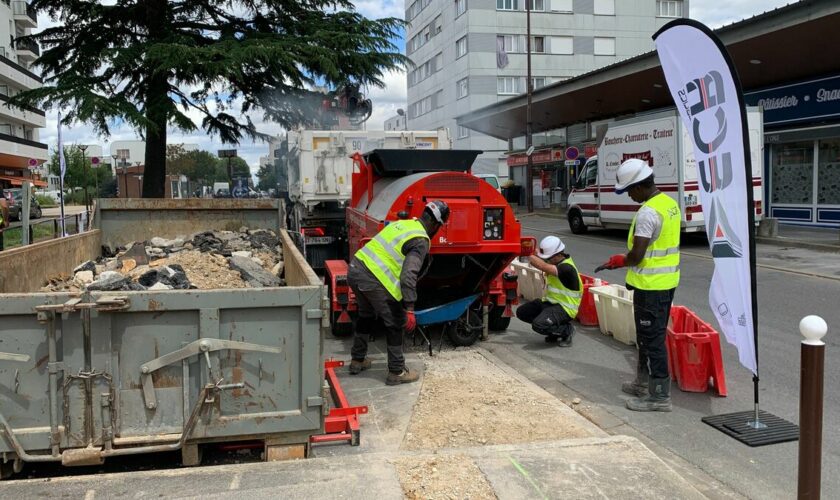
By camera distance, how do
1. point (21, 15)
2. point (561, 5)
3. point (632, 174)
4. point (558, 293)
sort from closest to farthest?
1. point (632, 174)
2. point (558, 293)
3. point (561, 5)
4. point (21, 15)

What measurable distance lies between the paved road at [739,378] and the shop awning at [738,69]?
6.67m

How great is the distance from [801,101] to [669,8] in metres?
33.4

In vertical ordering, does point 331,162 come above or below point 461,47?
below

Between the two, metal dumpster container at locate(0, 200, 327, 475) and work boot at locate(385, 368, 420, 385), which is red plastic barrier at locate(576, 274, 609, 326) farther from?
metal dumpster container at locate(0, 200, 327, 475)

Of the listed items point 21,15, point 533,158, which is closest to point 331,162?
point 533,158

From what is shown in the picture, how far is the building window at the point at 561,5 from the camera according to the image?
150 ft

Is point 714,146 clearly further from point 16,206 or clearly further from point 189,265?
point 16,206

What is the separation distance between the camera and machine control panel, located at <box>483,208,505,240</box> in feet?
21.6

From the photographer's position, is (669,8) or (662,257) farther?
(669,8)

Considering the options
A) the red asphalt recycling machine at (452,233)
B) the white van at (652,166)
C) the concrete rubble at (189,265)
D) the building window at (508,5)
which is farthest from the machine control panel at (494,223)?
the building window at (508,5)

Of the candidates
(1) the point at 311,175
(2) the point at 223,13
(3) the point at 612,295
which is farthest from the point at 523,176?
(3) the point at 612,295

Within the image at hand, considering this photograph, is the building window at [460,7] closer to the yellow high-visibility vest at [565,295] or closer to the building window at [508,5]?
the building window at [508,5]

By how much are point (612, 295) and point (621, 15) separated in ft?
146

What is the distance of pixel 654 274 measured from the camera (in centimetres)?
498
